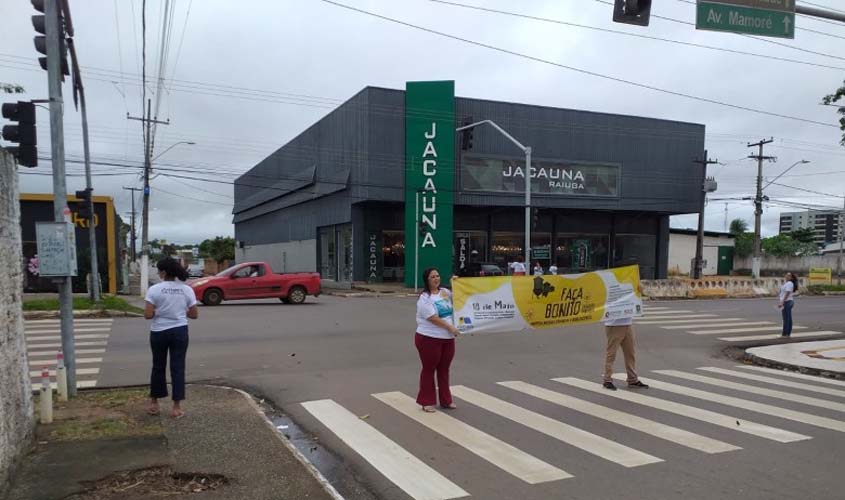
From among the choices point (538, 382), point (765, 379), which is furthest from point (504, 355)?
point (765, 379)

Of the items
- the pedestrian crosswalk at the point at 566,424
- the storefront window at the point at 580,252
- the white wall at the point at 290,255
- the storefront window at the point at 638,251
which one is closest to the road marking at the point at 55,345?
the pedestrian crosswalk at the point at 566,424

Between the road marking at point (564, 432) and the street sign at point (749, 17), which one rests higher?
the street sign at point (749, 17)

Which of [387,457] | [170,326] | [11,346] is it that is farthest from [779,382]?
[11,346]

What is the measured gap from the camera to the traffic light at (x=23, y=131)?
6.94m

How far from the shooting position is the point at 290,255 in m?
52.7

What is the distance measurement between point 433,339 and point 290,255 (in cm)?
4670

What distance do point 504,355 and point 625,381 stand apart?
9.99ft

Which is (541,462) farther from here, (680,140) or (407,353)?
(680,140)

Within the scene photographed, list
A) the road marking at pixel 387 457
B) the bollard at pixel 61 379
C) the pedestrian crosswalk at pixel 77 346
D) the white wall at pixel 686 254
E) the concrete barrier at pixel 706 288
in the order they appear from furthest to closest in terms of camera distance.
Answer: the white wall at pixel 686 254 → the concrete barrier at pixel 706 288 → the pedestrian crosswalk at pixel 77 346 → the bollard at pixel 61 379 → the road marking at pixel 387 457

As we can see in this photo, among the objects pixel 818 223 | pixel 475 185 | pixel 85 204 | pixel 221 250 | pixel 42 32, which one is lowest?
pixel 221 250

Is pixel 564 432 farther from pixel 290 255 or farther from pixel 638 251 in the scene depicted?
pixel 290 255

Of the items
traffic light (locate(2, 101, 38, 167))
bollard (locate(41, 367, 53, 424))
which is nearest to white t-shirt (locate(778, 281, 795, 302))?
bollard (locate(41, 367, 53, 424))

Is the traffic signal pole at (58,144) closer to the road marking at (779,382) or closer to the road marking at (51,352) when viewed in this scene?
the road marking at (51,352)

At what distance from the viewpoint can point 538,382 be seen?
946 centimetres
